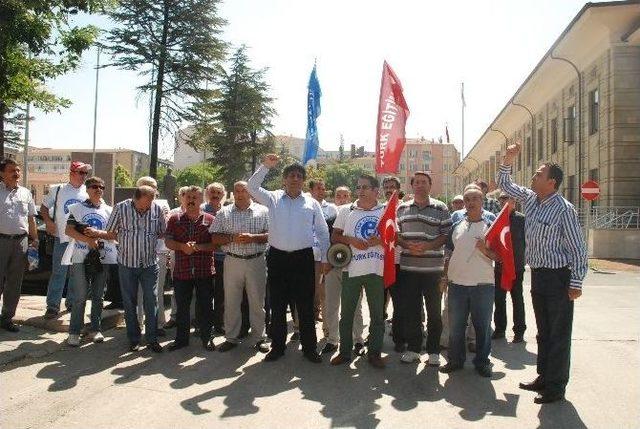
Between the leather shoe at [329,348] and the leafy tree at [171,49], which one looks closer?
the leather shoe at [329,348]

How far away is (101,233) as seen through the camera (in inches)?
253

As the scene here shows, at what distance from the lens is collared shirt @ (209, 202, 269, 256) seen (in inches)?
258

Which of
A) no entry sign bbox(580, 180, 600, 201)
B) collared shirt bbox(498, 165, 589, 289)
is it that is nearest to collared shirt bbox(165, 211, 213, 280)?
collared shirt bbox(498, 165, 589, 289)

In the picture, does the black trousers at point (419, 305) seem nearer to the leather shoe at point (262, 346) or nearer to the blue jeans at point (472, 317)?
the blue jeans at point (472, 317)

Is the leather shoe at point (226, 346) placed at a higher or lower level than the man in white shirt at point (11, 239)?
lower

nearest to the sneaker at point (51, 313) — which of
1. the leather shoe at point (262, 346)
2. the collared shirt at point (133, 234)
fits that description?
the collared shirt at point (133, 234)

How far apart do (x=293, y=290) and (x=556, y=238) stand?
283cm

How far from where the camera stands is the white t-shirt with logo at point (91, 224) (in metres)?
6.60

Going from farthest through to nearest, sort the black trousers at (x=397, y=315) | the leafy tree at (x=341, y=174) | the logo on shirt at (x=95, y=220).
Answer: the leafy tree at (x=341, y=174), the logo on shirt at (x=95, y=220), the black trousers at (x=397, y=315)

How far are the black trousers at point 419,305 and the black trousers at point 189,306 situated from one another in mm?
2319

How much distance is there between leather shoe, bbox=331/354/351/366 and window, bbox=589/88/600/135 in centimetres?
2244

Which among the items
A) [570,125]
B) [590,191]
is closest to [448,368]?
[590,191]

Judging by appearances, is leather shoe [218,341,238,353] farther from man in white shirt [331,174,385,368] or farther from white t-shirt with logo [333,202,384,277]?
white t-shirt with logo [333,202,384,277]

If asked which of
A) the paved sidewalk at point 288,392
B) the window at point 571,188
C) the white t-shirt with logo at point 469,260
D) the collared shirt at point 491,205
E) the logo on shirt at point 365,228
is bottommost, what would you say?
the paved sidewalk at point 288,392
